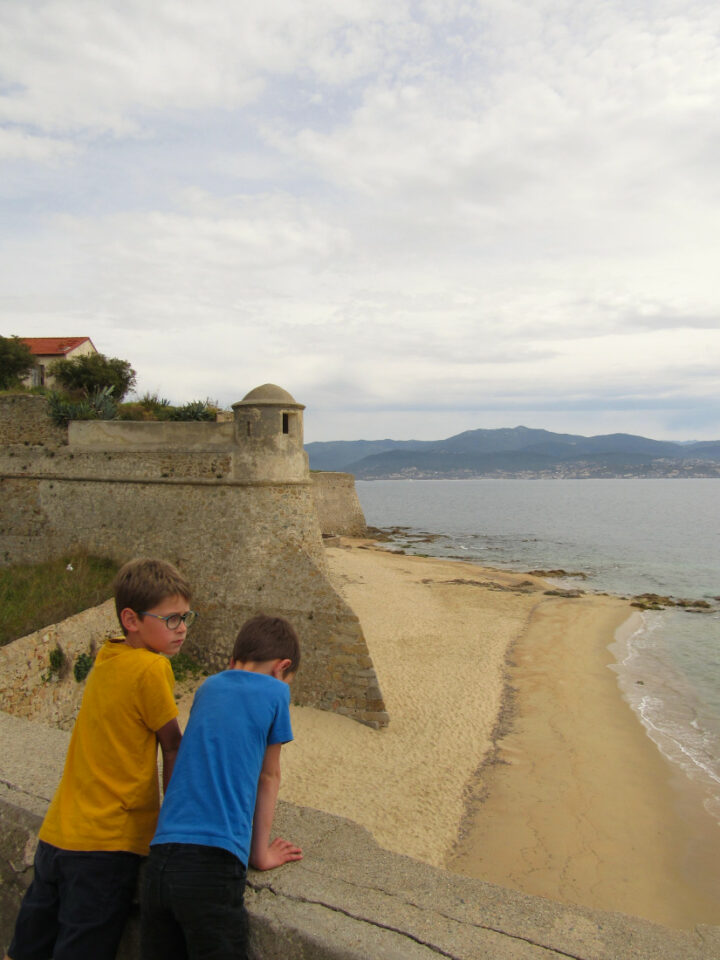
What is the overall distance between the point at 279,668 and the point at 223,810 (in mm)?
690

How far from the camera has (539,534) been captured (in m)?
62.2

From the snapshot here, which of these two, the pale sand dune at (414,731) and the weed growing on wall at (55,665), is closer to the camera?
the pale sand dune at (414,731)

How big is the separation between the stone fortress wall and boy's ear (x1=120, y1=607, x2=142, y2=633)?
A: 10.7m

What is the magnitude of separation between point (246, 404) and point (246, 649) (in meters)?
12.1

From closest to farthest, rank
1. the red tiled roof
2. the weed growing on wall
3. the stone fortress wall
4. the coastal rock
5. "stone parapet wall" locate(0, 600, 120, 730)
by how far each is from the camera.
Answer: "stone parapet wall" locate(0, 600, 120, 730), the weed growing on wall, the stone fortress wall, the red tiled roof, the coastal rock

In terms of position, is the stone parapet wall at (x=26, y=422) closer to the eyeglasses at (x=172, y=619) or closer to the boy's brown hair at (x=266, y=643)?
the eyeglasses at (x=172, y=619)

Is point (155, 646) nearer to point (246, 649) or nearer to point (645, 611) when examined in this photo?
point (246, 649)

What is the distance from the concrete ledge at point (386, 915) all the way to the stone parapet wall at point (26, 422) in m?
15.4

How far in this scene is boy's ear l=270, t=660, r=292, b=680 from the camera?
3.02m

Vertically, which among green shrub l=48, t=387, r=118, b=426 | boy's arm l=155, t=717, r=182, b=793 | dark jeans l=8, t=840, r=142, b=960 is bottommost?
dark jeans l=8, t=840, r=142, b=960

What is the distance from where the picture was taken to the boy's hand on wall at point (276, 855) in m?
2.62

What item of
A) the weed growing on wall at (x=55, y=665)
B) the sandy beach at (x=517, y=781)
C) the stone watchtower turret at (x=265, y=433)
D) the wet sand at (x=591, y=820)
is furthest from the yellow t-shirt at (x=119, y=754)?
the stone watchtower turret at (x=265, y=433)

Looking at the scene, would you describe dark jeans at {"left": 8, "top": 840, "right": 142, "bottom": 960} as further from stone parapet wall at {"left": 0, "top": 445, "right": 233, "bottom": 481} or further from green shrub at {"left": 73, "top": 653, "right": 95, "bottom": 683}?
stone parapet wall at {"left": 0, "top": 445, "right": 233, "bottom": 481}

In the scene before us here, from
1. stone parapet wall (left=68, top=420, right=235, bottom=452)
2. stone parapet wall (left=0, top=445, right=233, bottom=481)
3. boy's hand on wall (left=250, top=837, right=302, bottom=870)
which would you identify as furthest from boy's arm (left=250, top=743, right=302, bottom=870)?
stone parapet wall (left=68, top=420, right=235, bottom=452)
